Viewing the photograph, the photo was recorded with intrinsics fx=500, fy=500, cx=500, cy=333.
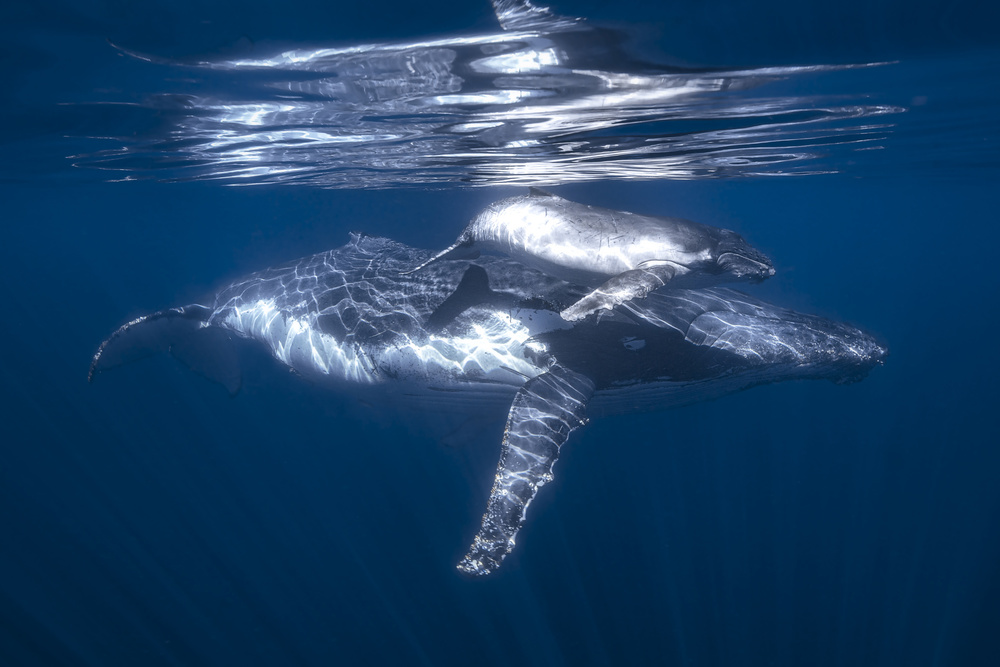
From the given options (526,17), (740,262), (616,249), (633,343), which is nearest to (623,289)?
(616,249)

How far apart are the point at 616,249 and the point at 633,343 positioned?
1.48 metres

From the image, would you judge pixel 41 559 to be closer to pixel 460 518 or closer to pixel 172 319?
pixel 172 319

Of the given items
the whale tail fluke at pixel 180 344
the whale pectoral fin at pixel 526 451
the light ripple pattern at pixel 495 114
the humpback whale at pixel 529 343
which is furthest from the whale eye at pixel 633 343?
the whale tail fluke at pixel 180 344

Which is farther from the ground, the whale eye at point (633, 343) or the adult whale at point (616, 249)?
the adult whale at point (616, 249)

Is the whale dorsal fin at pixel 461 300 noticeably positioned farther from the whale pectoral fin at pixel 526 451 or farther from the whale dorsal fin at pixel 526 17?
the whale dorsal fin at pixel 526 17

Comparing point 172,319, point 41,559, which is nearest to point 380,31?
point 172,319

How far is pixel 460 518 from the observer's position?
15.1 m

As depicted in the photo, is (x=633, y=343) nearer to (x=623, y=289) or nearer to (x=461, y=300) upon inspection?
(x=623, y=289)

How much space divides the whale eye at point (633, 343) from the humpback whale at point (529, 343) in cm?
2

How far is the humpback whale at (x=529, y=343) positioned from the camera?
751 cm

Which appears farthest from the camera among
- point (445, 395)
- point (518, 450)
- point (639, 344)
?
point (445, 395)

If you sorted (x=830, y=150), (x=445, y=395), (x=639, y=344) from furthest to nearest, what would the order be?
(x=830, y=150), (x=445, y=395), (x=639, y=344)

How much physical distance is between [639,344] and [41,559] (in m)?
17.9

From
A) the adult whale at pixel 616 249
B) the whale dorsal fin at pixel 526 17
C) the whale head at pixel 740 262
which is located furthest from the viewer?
the whale head at pixel 740 262
